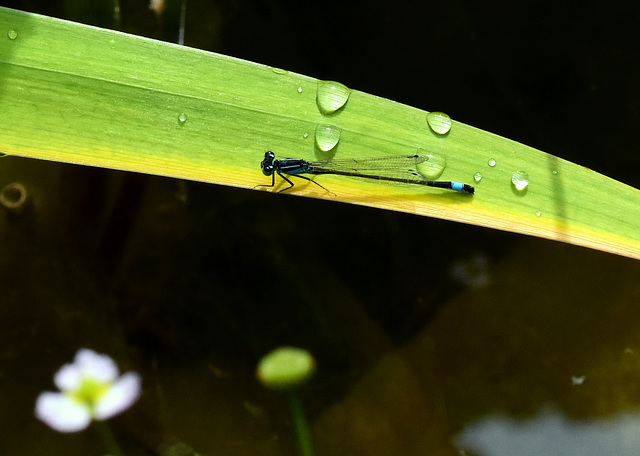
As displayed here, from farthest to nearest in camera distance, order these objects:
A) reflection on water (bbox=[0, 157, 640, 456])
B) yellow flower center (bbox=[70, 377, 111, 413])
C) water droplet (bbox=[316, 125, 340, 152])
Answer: reflection on water (bbox=[0, 157, 640, 456]) → yellow flower center (bbox=[70, 377, 111, 413]) → water droplet (bbox=[316, 125, 340, 152])

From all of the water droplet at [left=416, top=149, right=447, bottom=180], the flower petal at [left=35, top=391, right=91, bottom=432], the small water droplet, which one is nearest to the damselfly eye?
the water droplet at [left=416, top=149, right=447, bottom=180]

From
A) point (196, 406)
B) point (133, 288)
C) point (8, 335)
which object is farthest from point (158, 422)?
point (8, 335)

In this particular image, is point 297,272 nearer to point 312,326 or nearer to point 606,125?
point 312,326

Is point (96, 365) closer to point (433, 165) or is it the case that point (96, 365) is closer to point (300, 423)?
point (300, 423)

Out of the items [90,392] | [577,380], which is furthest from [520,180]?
[90,392]

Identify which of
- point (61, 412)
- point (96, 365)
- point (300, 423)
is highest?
point (96, 365)

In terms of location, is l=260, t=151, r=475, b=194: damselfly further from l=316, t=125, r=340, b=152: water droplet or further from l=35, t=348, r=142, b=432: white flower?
l=35, t=348, r=142, b=432: white flower
